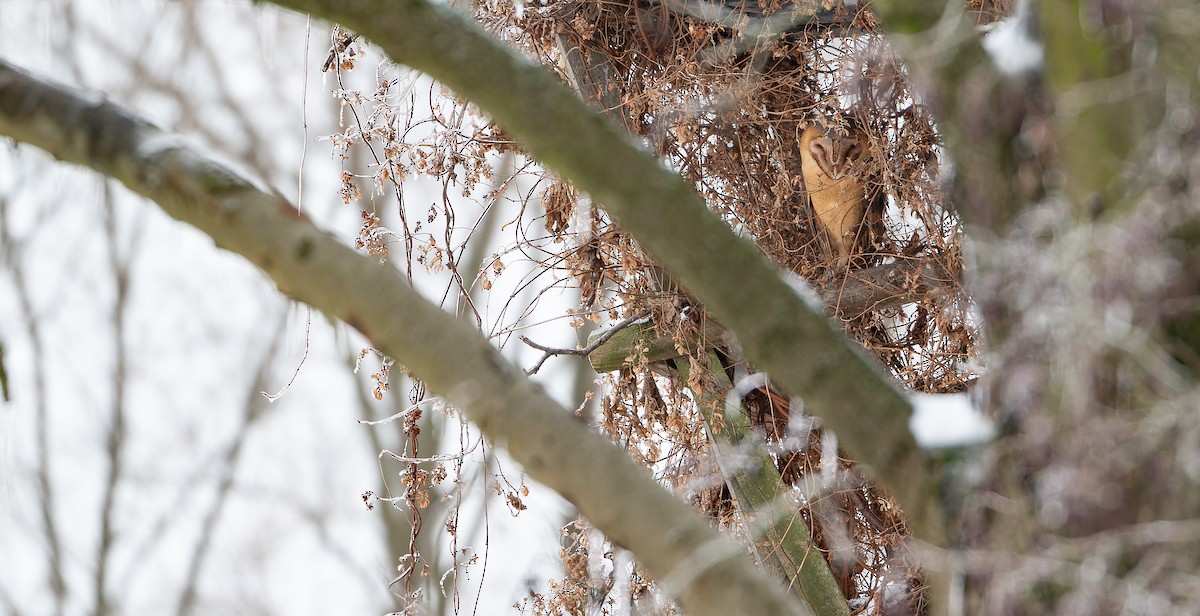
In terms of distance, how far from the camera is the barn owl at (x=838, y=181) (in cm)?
210

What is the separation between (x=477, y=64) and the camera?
99 centimetres

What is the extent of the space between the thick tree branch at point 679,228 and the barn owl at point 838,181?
1.18 metres

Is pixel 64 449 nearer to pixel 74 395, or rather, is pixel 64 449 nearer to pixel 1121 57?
pixel 74 395

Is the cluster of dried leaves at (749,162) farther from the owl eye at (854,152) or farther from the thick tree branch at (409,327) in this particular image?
the thick tree branch at (409,327)

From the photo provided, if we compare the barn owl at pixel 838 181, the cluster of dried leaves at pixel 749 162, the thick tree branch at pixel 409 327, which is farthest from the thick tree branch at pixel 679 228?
the barn owl at pixel 838 181

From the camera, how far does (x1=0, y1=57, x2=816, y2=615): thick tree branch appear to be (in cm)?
92

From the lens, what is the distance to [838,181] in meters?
2.11

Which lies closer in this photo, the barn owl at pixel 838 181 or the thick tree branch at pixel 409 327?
the thick tree branch at pixel 409 327

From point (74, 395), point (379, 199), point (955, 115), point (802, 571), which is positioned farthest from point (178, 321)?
point (955, 115)

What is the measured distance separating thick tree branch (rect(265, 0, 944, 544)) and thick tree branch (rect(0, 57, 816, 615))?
0.52 ft

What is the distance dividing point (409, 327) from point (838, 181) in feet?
4.46

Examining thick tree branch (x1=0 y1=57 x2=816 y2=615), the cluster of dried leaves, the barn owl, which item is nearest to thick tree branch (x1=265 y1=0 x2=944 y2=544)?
thick tree branch (x1=0 y1=57 x2=816 y2=615)

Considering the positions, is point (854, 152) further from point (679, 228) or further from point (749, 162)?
point (679, 228)

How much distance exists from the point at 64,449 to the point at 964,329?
21.0 feet
